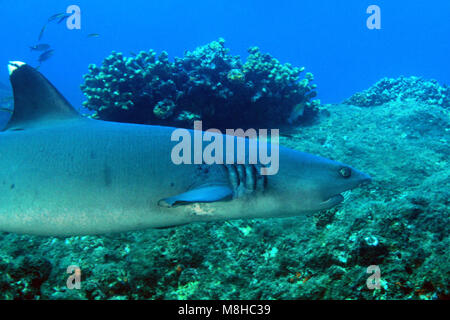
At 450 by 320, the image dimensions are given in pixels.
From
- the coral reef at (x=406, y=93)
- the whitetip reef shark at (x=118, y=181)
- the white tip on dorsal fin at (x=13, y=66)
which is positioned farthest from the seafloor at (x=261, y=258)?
the coral reef at (x=406, y=93)

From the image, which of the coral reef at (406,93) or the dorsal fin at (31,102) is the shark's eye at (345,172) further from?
the coral reef at (406,93)

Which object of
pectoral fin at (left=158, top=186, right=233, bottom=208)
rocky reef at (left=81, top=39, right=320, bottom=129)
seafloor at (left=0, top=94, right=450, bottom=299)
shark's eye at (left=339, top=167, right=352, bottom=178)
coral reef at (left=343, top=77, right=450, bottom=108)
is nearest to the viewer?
pectoral fin at (left=158, top=186, right=233, bottom=208)

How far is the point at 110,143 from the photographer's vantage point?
2188 millimetres

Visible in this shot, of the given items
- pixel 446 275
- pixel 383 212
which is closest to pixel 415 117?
pixel 383 212

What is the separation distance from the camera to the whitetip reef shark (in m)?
2.04

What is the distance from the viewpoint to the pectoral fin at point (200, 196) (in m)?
1.81

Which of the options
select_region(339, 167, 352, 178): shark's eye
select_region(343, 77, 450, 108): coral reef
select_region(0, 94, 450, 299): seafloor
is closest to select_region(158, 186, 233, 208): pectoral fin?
select_region(0, 94, 450, 299): seafloor

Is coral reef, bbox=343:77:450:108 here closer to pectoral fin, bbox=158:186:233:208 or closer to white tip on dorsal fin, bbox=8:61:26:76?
pectoral fin, bbox=158:186:233:208

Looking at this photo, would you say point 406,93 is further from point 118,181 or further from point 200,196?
point 118,181

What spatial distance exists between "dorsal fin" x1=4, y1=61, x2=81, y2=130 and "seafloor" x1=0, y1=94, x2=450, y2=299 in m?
1.21

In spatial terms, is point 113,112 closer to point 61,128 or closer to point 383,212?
point 61,128

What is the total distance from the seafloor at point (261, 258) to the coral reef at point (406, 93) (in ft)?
25.8

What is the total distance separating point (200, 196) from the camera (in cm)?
190

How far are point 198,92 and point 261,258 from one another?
4894 mm
